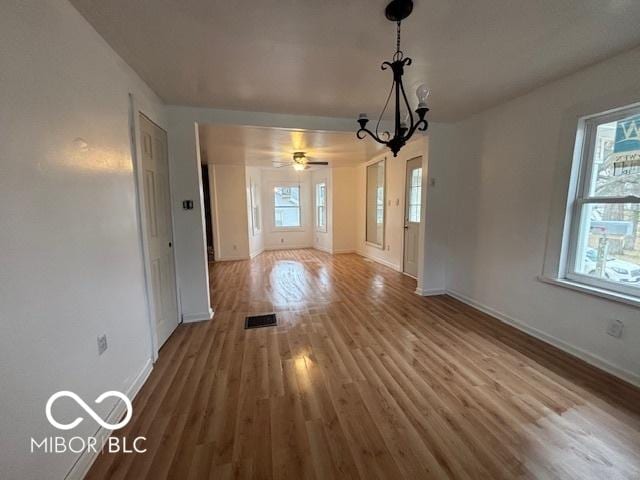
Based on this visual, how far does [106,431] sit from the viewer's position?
5.08 feet

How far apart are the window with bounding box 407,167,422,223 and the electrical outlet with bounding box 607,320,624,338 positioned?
113 inches

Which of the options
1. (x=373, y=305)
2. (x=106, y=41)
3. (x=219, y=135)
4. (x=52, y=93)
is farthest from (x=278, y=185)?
(x=52, y=93)

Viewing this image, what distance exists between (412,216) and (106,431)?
188 inches

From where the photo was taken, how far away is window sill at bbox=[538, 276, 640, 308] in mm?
1967

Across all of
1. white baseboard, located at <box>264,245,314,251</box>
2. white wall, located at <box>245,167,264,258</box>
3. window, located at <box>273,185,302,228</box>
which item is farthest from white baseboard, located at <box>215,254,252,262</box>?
window, located at <box>273,185,302,228</box>

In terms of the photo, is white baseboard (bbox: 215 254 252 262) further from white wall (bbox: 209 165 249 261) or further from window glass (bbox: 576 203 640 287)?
window glass (bbox: 576 203 640 287)

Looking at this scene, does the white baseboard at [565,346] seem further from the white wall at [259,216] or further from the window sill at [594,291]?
the white wall at [259,216]

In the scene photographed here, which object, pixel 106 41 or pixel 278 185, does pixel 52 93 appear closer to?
pixel 106 41

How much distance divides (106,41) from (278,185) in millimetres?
6039

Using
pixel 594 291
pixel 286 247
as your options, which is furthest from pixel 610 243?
pixel 286 247

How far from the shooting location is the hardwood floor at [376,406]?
137 cm

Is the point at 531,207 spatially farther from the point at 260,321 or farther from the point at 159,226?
the point at 159,226

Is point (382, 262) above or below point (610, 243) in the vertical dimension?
below

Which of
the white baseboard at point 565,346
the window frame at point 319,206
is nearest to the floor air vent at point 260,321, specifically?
the white baseboard at point 565,346
